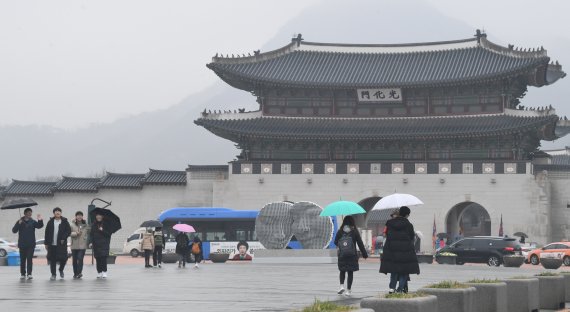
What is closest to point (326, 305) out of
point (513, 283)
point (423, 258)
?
point (513, 283)

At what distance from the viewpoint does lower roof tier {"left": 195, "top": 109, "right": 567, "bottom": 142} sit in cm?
5362

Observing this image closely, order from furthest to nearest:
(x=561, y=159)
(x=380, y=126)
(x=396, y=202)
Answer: (x=561, y=159)
(x=380, y=126)
(x=396, y=202)

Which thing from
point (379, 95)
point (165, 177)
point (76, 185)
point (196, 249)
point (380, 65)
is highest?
point (380, 65)

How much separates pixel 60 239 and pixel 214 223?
961 inches

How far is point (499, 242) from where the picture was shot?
139 feet

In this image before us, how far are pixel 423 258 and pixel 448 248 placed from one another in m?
1.38

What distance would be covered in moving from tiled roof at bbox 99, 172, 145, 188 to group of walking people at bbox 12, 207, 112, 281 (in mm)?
33015

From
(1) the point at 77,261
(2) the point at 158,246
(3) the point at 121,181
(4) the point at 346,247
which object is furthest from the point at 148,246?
(3) the point at 121,181

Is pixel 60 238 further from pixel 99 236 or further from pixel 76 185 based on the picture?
pixel 76 185

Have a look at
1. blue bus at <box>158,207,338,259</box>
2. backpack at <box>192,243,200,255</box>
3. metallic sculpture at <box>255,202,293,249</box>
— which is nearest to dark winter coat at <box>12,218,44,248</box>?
backpack at <box>192,243,200,255</box>

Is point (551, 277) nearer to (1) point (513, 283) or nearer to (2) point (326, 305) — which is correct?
(1) point (513, 283)

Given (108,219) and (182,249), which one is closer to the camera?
(108,219)

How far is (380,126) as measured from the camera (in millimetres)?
56688

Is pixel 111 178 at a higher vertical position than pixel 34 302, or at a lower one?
higher
